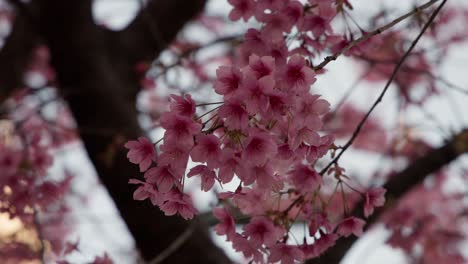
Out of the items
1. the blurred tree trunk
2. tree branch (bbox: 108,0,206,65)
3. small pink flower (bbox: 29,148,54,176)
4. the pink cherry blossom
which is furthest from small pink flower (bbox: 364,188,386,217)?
tree branch (bbox: 108,0,206,65)

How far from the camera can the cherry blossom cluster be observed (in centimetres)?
106

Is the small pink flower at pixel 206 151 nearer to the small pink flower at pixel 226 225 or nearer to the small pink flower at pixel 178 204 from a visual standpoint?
the small pink flower at pixel 178 204

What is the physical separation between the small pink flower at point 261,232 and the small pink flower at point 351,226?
209mm

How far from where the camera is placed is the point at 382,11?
2.29 metres

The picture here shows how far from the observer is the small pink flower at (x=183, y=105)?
43.6 inches

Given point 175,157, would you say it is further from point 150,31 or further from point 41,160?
point 150,31

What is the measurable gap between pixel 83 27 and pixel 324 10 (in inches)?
66.4

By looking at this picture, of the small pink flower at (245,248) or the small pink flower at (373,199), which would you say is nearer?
the small pink flower at (245,248)

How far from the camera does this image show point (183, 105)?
44.3 inches

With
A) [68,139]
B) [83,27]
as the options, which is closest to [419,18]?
[83,27]

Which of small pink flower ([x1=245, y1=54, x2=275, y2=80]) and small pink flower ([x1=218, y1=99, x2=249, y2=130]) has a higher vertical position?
small pink flower ([x1=245, y1=54, x2=275, y2=80])

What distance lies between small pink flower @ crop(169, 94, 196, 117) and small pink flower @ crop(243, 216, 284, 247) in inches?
11.8

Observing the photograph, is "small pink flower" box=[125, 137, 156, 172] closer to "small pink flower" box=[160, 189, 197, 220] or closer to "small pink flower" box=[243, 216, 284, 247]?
"small pink flower" box=[160, 189, 197, 220]

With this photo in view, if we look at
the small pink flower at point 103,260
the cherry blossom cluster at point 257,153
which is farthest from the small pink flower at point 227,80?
the small pink flower at point 103,260
